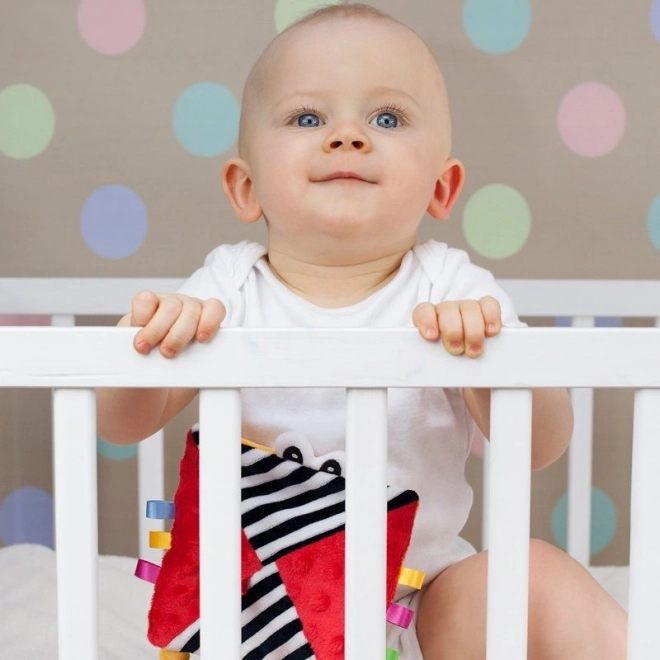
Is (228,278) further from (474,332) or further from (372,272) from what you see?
(474,332)

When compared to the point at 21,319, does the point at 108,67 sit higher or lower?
higher

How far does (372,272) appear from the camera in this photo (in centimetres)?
83

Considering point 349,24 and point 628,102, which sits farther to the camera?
point 628,102

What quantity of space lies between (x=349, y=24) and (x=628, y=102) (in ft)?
2.17

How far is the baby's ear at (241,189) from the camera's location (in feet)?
2.85

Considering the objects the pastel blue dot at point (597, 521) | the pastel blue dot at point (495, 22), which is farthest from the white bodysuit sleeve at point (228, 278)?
the pastel blue dot at point (597, 521)

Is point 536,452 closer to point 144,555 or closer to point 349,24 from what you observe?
point 349,24

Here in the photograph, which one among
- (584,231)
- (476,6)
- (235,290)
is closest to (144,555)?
(235,290)

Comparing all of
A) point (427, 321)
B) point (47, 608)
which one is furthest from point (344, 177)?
point (47, 608)

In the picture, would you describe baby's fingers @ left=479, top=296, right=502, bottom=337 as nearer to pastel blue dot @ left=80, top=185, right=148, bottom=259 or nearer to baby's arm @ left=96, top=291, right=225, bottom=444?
baby's arm @ left=96, top=291, right=225, bottom=444

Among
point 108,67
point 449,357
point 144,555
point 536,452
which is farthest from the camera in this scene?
point 108,67

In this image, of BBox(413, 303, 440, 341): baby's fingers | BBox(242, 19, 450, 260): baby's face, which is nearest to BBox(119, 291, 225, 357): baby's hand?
BBox(413, 303, 440, 341): baby's fingers

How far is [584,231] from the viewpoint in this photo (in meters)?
1.36

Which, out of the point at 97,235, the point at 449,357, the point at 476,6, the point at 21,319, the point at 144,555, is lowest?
the point at 144,555
